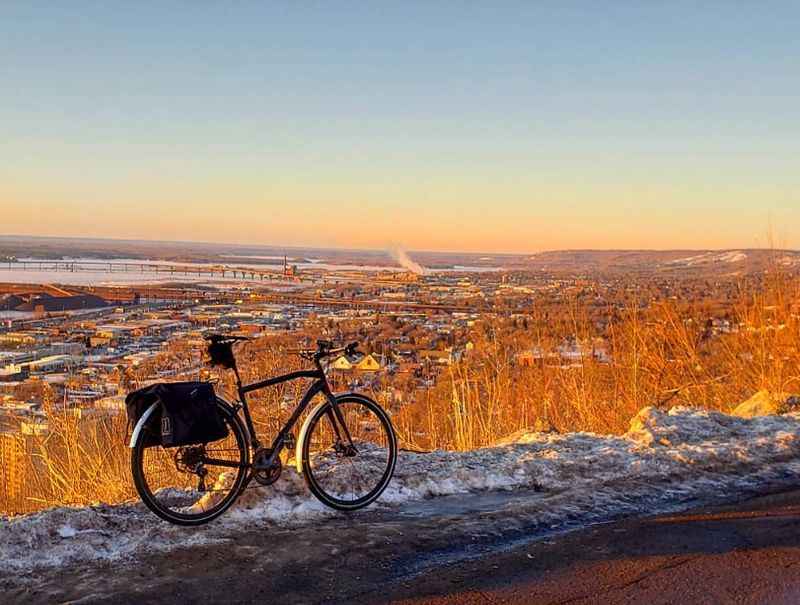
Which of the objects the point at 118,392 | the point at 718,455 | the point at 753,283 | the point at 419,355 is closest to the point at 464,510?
the point at 718,455

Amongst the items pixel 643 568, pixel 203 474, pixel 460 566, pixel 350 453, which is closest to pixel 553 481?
pixel 350 453

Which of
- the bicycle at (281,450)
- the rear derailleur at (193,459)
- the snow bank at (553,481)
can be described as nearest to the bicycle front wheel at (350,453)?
the bicycle at (281,450)

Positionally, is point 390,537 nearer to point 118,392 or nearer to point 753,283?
point 118,392

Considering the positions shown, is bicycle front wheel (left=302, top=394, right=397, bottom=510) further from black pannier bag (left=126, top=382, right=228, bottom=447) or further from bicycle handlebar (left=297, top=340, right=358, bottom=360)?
black pannier bag (left=126, top=382, right=228, bottom=447)

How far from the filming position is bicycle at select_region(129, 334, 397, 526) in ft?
17.6

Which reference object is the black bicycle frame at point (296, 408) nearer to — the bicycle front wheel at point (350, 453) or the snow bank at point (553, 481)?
the bicycle front wheel at point (350, 453)

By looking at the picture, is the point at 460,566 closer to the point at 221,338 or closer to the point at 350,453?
the point at 350,453

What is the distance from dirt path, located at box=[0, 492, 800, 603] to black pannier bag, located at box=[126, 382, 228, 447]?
2.31 feet

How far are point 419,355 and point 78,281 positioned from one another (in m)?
16.2

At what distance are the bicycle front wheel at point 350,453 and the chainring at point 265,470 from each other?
201 millimetres

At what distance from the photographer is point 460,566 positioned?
15.8 ft

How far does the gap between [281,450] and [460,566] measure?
65.1 inches

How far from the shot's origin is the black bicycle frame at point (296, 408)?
18.6 feet

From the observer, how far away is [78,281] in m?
26.7
